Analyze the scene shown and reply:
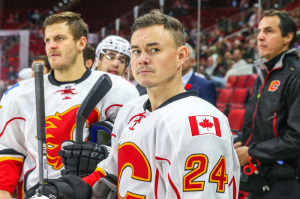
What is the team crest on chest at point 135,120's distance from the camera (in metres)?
1.41

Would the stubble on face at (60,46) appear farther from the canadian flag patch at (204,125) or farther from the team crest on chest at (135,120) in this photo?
the canadian flag patch at (204,125)

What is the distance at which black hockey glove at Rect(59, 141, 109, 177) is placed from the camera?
166 centimetres

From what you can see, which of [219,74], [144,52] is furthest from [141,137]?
[219,74]

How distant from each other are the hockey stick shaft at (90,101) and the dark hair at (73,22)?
0.94 feet

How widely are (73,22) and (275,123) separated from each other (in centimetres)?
106

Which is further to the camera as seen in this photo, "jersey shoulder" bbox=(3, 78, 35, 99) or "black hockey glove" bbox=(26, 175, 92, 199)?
"jersey shoulder" bbox=(3, 78, 35, 99)

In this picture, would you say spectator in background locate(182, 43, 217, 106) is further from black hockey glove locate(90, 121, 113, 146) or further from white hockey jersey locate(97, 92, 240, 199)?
white hockey jersey locate(97, 92, 240, 199)

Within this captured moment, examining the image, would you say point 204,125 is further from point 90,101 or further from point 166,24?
point 90,101

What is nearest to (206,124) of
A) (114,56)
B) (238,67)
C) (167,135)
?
(167,135)

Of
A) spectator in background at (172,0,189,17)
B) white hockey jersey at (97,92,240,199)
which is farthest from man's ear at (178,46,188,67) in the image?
spectator in background at (172,0,189,17)

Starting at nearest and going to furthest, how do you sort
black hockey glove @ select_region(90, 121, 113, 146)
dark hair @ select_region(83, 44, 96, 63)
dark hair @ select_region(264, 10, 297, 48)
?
black hockey glove @ select_region(90, 121, 113, 146)
dark hair @ select_region(264, 10, 297, 48)
dark hair @ select_region(83, 44, 96, 63)

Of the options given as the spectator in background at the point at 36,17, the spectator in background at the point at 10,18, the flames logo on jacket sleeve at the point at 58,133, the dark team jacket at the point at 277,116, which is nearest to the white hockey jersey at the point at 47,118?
the flames logo on jacket sleeve at the point at 58,133

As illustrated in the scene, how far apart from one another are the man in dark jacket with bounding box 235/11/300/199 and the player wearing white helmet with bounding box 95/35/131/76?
0.77m

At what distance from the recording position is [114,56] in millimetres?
2584
